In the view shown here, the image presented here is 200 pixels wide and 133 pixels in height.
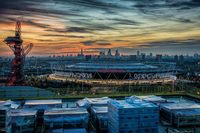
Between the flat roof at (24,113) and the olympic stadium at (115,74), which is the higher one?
the olympic stadium at (115,74)

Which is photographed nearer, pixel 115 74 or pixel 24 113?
pixel 24 113

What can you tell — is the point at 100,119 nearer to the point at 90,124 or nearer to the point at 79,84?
the point at 90,124

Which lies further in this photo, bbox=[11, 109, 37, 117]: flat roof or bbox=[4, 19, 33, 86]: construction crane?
bbox=[4, 19, 33, 86]: construction crane

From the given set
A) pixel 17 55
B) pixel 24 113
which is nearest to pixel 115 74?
pixel 17 55

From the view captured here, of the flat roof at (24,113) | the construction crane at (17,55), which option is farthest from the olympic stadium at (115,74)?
the flat roof at (24,113)

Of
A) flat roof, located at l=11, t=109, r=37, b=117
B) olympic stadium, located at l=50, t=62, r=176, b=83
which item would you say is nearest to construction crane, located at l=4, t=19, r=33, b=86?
olympic stadium, located at l=50, t=62, r=176, b=83

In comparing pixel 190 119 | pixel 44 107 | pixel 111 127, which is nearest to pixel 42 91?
pixel 44 107

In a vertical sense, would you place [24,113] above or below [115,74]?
below

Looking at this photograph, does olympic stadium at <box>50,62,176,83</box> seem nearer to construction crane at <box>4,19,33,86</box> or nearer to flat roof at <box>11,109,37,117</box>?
construction crane at <box>4,19,33,86</box>

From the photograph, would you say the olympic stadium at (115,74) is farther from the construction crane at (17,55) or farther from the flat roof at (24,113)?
the flat roof at (24,113)

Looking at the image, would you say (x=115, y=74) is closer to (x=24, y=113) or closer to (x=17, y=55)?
(x=17, y=55)

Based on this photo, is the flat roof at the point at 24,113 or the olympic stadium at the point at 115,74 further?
the olympic stadium at the point at 115,74
